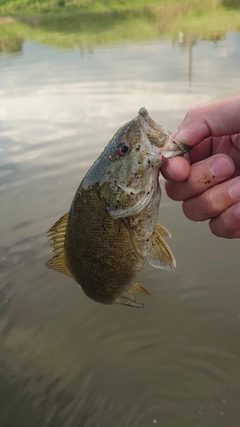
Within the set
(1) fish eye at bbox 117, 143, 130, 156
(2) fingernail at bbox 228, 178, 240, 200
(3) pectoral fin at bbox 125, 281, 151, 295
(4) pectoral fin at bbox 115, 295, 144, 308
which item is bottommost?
(4) pectoral fin at bbox 115, 295, 144, 308

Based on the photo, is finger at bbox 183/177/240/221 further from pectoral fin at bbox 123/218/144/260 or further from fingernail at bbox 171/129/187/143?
pectoral fin at bbox 123/218/144/260

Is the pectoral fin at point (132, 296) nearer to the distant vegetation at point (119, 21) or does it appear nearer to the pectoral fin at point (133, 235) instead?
the pectoral fin at point (133, 235)

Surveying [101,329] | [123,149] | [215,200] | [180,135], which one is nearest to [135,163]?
[123,149]

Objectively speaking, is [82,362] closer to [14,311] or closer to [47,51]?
[14,311]

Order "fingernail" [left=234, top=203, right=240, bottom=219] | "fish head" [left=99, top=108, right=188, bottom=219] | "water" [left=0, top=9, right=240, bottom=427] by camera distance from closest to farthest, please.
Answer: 1. "fish head" [left=99, top=108, right=188, bottom=219]
2. "fingernail" [left=234, top=203, right=240, bottom=219]
3. "water" [left=0, top=9, right=240, bottom=427]

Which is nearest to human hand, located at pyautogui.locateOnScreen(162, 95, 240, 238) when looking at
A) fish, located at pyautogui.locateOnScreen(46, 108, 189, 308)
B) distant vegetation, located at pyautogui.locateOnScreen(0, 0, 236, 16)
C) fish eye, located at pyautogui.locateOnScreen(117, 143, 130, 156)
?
fish, located at pyautogui.locateOnScreen(46, 108, 189, 308)

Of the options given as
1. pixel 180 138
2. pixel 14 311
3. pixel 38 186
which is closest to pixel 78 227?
pixel 180 138

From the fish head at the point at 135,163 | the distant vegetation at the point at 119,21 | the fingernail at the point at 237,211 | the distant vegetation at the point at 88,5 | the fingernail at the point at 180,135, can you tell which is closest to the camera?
the fish head at the point at 135,163

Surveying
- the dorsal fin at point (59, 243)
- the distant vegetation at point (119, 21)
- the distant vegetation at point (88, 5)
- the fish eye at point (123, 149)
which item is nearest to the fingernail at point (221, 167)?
the fish eye at point (123, 149)
